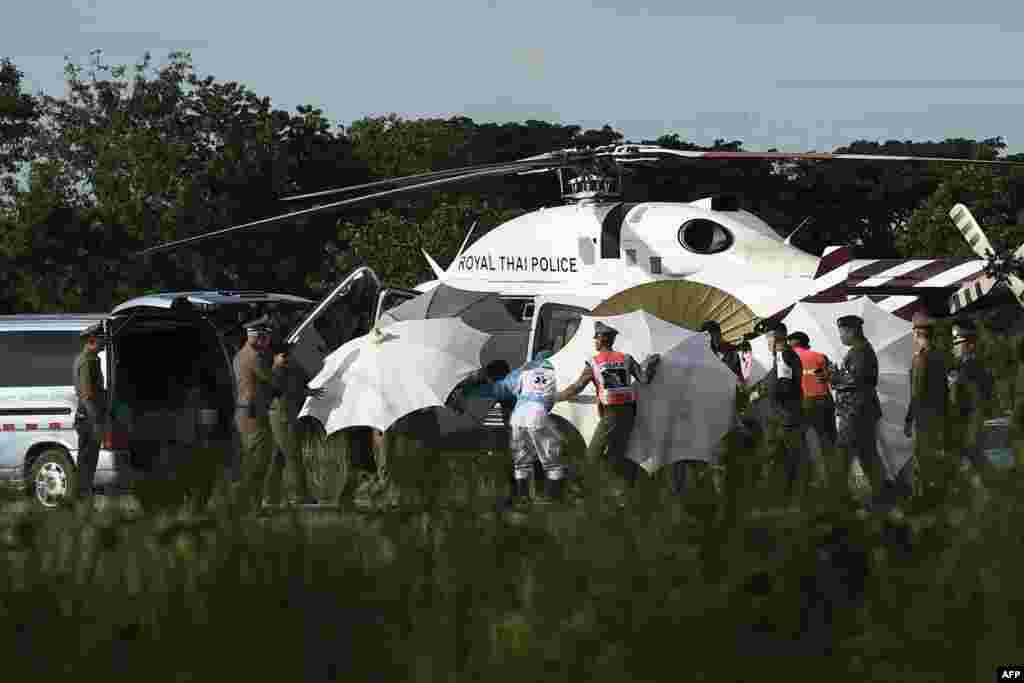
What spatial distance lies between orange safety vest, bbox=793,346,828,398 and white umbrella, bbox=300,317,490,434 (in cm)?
276

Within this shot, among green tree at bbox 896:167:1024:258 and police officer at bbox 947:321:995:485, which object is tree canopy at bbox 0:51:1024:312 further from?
police officer at bbox 947:321:995:485

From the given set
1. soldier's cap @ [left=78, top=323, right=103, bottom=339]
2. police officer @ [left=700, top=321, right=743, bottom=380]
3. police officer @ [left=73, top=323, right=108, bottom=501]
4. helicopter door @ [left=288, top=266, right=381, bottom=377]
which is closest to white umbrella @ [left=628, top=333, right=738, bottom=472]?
police officer @ [left=700, top=321, right=743, bottom=380]

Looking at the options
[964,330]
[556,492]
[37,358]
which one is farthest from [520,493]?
[37,358]

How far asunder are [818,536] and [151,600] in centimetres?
155

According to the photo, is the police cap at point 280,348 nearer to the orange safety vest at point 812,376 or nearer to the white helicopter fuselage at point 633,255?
the white helicopter fuselage at point 633,255

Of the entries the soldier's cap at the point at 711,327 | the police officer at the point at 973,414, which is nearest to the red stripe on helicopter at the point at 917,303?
the soldier's cap at the point at 711,327

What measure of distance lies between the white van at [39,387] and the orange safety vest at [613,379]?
5068 mm

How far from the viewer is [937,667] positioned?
11.5 feet

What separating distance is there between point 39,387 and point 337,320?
13.1 feet

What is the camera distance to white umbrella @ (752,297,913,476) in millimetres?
14477

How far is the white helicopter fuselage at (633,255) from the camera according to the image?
57.2 feet

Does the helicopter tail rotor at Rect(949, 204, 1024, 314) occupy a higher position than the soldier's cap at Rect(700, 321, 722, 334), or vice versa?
the helicopter tail rotor at Rect(949, 204, 1024, 314)

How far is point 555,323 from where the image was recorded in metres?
16.2

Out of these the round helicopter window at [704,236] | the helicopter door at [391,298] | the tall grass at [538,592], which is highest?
the round helicopter window at [704,236]
